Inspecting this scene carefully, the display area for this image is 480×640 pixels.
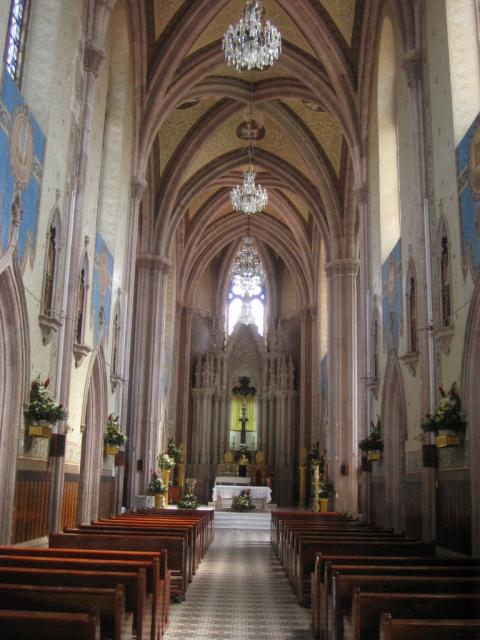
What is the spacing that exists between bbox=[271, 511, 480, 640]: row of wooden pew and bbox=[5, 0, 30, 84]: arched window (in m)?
9.09

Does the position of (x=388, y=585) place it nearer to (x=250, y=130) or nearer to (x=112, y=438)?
(x=112, y=438)

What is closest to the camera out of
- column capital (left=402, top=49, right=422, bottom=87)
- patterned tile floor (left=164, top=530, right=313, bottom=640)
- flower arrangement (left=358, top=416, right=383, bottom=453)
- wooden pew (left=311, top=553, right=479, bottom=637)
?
wooden pew (left=311, top=553, right=479, bottom=637)

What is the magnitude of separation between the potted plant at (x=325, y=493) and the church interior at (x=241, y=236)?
121 mm

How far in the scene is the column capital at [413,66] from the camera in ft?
48.1

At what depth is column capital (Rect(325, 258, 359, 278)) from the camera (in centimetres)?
2777

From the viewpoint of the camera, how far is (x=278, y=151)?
3016cm

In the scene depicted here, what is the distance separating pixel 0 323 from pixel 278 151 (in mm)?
21444

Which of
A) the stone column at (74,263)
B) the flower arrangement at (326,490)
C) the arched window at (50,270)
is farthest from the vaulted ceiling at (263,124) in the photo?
the arched window at (50,270)

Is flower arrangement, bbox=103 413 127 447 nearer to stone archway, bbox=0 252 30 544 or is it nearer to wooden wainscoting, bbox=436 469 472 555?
stone archway, bbox=0 252 30 544

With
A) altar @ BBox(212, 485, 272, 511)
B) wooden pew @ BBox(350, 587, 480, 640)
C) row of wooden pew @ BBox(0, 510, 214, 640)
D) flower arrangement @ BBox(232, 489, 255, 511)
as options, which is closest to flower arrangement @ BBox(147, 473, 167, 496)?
flower arrangement @ BBox(232, 489, 255, 511)

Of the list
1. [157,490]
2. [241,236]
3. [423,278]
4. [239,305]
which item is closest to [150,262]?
[157,490]

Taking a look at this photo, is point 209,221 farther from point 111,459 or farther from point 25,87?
point 25,87

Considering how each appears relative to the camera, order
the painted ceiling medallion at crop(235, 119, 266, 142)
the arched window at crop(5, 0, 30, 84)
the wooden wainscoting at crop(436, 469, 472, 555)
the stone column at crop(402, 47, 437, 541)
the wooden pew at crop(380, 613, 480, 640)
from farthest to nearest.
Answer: the painted ceiling medallion at crop(235, 119, 266, 142) < the stone column at crop(402, 47, 437, 541) < the arched window at crop(5, 0, 30, 84) < the wooden wainscoting at crop(436, 469, 472, 555) < the wooden pew at crop(380, 613, 480, 640)

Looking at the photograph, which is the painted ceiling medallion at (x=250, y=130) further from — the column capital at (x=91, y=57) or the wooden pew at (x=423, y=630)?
the wooden pew at (x=423, y=630)
